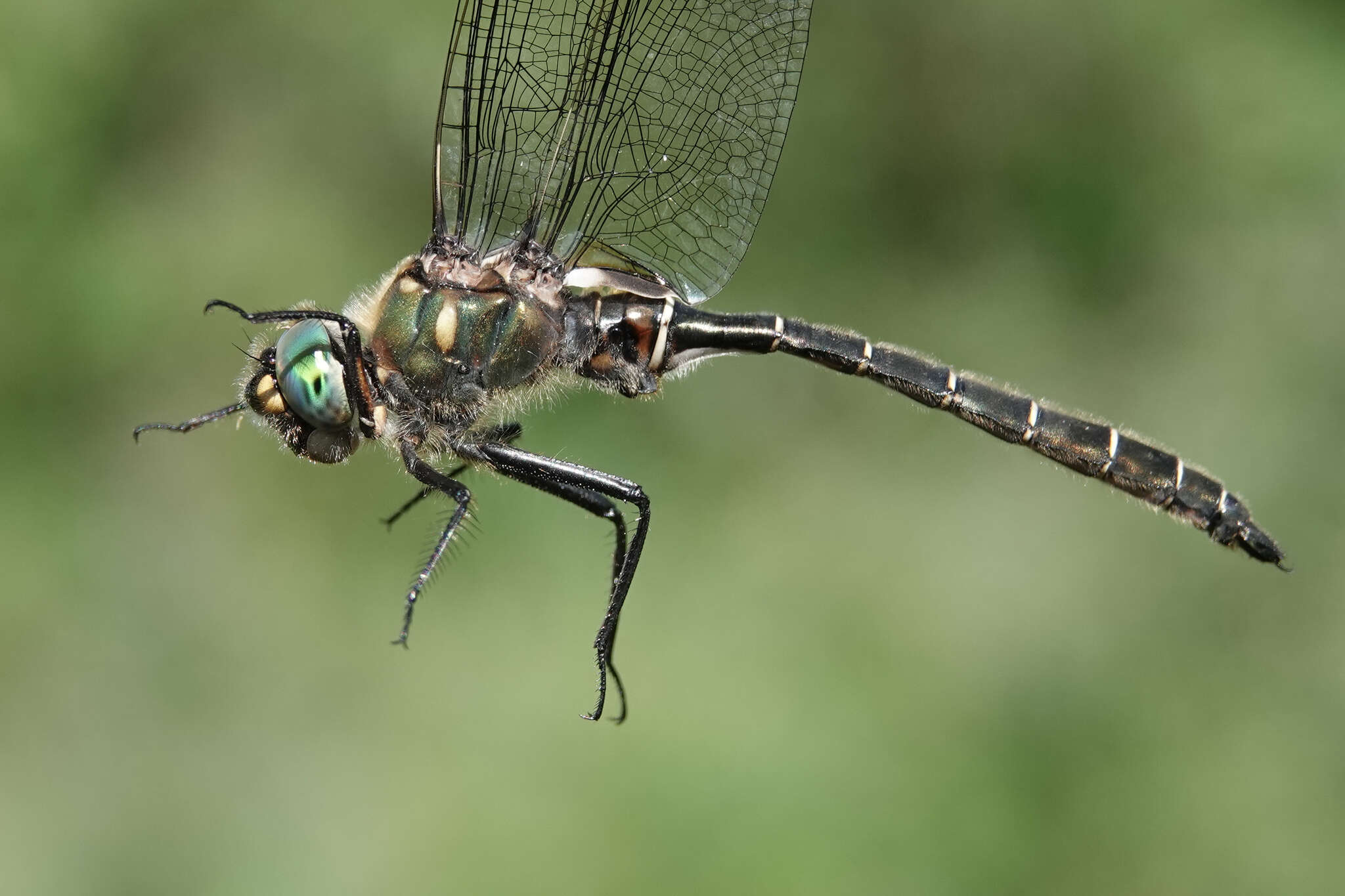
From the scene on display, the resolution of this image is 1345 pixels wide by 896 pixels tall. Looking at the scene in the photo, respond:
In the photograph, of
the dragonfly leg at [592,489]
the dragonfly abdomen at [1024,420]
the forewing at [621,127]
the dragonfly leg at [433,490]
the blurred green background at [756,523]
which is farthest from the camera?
the blurred green background at [756,523]

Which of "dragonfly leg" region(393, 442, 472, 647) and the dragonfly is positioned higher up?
the dragonfly

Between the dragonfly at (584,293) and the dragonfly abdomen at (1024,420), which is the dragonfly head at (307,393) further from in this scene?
the dragonfly abdomen at (1024,420)

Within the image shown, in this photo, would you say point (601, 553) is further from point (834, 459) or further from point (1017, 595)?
point (1017, 595)

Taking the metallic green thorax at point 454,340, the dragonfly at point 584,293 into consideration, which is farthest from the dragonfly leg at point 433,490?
the metallic green thorax at point 454,340

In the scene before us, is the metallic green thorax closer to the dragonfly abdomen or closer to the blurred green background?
the dragonfly abdomen

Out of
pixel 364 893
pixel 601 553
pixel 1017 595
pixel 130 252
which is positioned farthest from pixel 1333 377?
pixel 130 252

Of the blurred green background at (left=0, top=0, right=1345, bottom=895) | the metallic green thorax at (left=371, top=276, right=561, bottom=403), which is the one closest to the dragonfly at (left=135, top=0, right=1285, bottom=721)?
the metallic green thorax at (left=371, top=276, right=561, bottom=403)

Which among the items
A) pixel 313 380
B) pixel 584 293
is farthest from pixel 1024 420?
pixel 313 380
